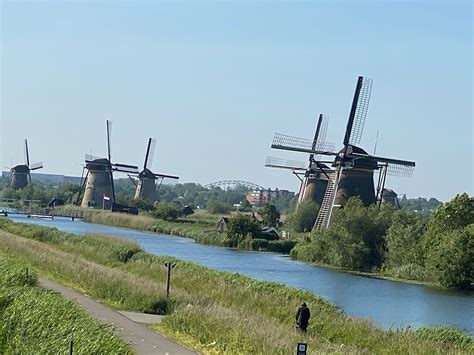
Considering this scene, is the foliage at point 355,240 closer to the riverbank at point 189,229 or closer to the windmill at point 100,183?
the riverbank at point 189,229

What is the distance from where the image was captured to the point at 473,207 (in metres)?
54.1

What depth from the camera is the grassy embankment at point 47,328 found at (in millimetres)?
14227

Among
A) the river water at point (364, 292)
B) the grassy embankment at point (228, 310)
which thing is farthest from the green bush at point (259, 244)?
the grassy embankment at point (228, 310)

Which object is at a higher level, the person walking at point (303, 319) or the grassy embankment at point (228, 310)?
the person walking at point (303, 319)

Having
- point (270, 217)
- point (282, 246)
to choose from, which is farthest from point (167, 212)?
point (282, 246)

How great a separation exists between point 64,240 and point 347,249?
1841 cm

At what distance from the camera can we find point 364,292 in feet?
135

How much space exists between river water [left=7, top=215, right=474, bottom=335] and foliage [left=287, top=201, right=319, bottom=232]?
58.5 ft

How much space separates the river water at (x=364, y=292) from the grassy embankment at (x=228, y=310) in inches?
75.9

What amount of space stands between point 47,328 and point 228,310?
6.99m

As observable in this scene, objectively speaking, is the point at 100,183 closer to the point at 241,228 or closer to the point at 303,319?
the point at 241,228

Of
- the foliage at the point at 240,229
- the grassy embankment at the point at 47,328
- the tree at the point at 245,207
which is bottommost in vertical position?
the grassy embankment at the point at 47,328

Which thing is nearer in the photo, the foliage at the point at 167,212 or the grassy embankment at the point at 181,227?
the grassy embankment at the point at 181,227

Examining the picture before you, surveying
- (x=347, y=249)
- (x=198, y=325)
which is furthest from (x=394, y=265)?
(x=198, y=325)
